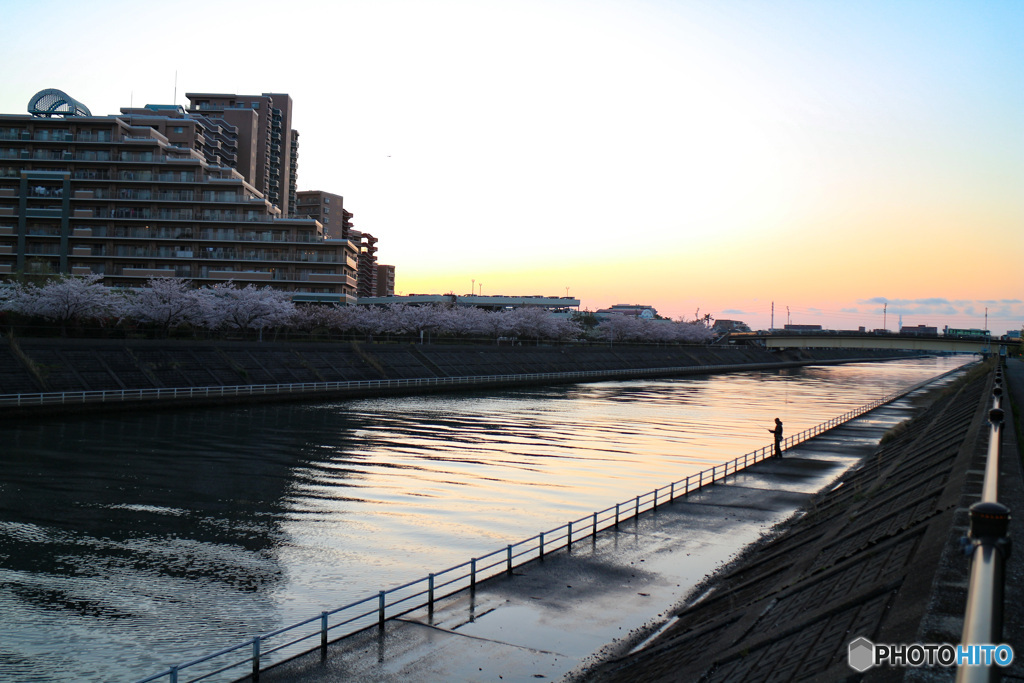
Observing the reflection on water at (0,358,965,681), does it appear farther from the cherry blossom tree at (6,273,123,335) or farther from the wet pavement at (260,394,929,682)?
the cherry blossom tree at (6,273,123,335)

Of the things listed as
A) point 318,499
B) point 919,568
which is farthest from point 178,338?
point 919,568

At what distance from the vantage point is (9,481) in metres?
26.4

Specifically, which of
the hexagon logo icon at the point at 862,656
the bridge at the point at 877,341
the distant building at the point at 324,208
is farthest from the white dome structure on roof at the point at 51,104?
the bridge at the point at 877,341

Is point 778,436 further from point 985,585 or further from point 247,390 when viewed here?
point 247,390

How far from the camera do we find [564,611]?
15.0 metres

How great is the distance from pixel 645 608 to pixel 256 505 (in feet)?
47.3

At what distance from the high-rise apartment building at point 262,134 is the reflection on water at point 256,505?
90545mm

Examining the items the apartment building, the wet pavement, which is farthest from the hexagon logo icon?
the apartment building

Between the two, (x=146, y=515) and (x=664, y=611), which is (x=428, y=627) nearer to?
(x=664, y=611)

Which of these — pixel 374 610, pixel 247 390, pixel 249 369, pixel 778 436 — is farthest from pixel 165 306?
pixel 374 610

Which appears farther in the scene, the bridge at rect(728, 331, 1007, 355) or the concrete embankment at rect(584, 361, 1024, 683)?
the bridge at rect(728, 331, 1007, 355)

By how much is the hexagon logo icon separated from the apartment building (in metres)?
84.6

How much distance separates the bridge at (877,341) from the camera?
387 feet

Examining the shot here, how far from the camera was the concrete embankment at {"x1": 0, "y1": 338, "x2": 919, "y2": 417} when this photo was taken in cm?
→ 4634
